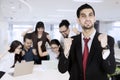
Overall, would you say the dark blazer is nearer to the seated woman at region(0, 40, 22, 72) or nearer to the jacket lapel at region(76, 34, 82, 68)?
the jacket lapel at region(76, 34, 82, 68)

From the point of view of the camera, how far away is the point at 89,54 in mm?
1467

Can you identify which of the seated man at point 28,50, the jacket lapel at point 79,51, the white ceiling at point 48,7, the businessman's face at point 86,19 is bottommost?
the seated man at point 28,50

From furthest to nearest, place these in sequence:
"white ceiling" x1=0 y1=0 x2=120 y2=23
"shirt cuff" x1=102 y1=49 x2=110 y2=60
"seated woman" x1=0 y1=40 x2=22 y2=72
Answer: "white ceiling" x1=0 y1=0 x2=120 y2=23 < "seated woman" x1=0 y1=40 x2=22 y2=72 < "shirt cuff" x1=102 y1=49 x2=110 y2=60

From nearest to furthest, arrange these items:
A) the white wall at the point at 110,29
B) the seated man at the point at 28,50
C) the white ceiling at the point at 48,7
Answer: the seated man at the point at 28,50, the white ceiling at the point at 48,7, the white wall at the point at 110,29

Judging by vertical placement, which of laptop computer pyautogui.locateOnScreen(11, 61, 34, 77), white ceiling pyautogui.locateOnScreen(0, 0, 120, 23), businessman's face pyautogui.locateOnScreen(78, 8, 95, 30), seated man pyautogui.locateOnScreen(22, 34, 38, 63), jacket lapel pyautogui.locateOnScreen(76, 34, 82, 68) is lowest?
laptop computer pyautogui.locateOnScreen(11, 61, 34, 77)

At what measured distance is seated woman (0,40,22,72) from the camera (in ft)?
9.07

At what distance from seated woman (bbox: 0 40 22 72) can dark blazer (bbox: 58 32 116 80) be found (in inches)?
57.7

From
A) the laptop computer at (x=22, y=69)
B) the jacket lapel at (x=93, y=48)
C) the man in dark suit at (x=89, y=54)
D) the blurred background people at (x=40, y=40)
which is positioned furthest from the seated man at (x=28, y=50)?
the jacket lapel at (x=93, y=48)

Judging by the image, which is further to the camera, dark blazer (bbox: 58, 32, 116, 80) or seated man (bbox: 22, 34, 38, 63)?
seated man (bbox: 22, 34, 38, 63)

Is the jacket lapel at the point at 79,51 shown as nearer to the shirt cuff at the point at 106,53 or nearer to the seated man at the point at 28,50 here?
the shirt cuff at the point at 106,53

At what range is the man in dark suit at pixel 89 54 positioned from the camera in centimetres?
141

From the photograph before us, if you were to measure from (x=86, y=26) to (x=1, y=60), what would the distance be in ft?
5.80

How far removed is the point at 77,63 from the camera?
1504 millimetres

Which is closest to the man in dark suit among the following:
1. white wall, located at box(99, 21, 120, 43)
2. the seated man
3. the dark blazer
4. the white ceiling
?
the dark blazer
